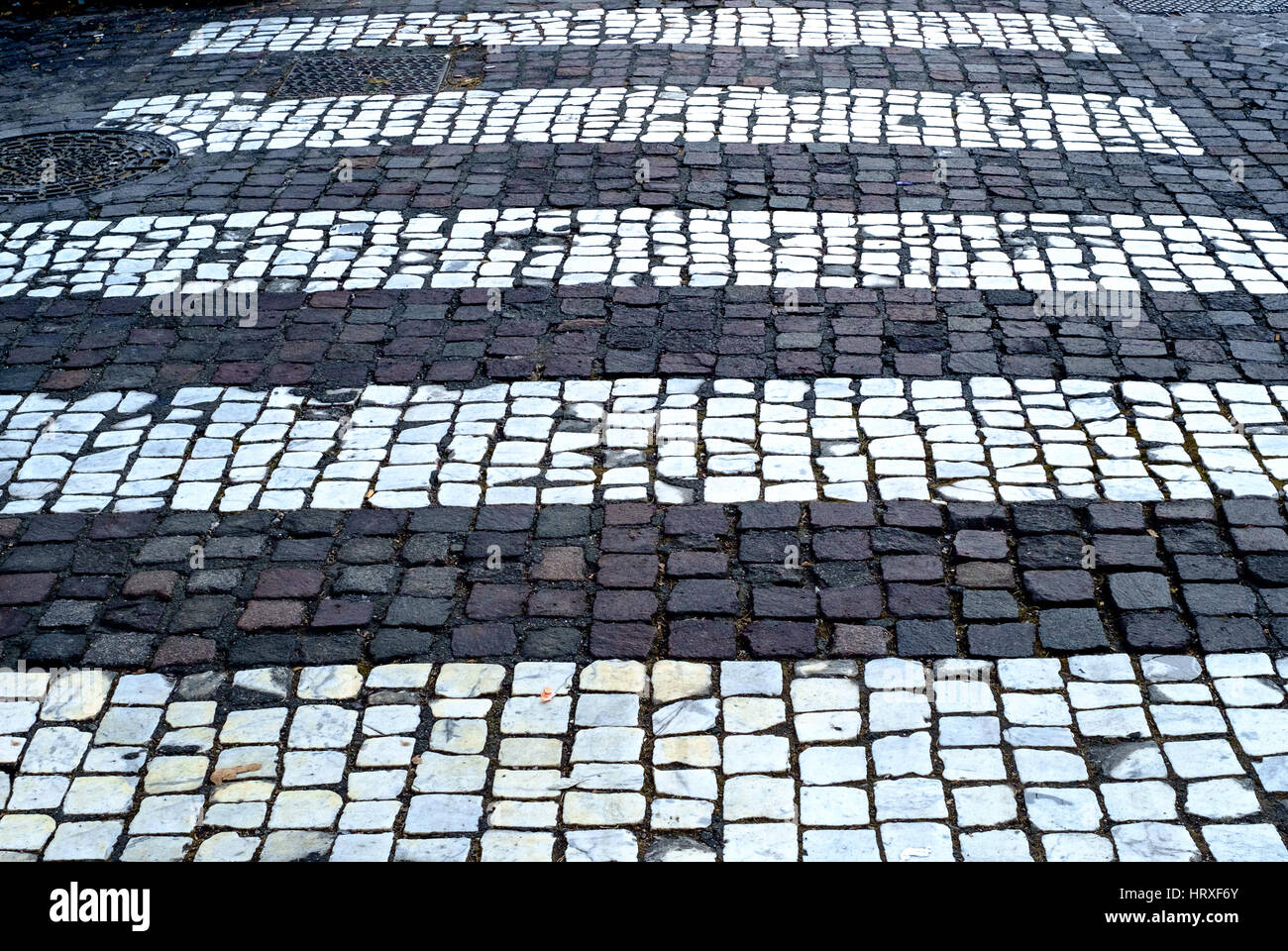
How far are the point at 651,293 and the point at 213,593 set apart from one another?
10.8 feet

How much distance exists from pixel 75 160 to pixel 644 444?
5829 millimetres

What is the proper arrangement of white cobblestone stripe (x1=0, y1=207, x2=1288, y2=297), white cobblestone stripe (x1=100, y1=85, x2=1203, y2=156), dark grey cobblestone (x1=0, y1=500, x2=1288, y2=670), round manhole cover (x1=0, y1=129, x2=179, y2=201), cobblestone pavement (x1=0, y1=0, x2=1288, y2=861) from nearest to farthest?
cobblestone pavement (x1=0, y1=0, x2=1288, y2=861), dark grey cobblestone (x1=0, y1=500, x2=1288, y2=670), white cobblestone stripe (x1=0, y1=207, x2=1288, y2=297), round manhole cover (x1=0, y1=129, x2=179, y2=201), white cobblestone stripe (x1=100, y1=85, x2=1203, y2=156)

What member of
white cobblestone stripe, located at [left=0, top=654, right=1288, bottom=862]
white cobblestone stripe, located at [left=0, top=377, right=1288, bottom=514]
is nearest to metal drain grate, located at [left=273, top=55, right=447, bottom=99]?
white cobblestone stripe, located at [left=0, top=377, right=1288, bottom=514]

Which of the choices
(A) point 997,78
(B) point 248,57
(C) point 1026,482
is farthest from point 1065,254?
(B) point 248,57

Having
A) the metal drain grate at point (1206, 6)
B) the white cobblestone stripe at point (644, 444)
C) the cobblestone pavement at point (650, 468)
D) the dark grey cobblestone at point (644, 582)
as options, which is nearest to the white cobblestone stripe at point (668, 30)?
the metal drain grate at point (1206, 6)

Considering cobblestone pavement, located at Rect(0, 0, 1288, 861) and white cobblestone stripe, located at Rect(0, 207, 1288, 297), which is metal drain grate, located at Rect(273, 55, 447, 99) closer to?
cobblestone pavement, located at Rect(0, 0, 1288, 861)

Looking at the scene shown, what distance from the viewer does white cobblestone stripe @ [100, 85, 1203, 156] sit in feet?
31.7

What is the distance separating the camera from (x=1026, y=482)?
6.00m

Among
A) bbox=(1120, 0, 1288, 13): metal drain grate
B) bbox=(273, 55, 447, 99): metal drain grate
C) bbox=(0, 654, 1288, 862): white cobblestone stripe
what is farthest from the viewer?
bbox=(1120, 0, 1288, 13): metal drain grate

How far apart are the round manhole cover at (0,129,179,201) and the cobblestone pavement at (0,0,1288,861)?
0.16 feet

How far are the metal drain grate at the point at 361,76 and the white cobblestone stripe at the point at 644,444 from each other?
482 cm

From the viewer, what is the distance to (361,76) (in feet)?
36.3

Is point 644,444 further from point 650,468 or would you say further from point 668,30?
point 668,30

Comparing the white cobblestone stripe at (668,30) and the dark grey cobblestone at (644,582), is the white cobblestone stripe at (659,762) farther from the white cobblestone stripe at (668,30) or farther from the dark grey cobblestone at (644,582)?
the white cobblestone stripe at (668,30)
